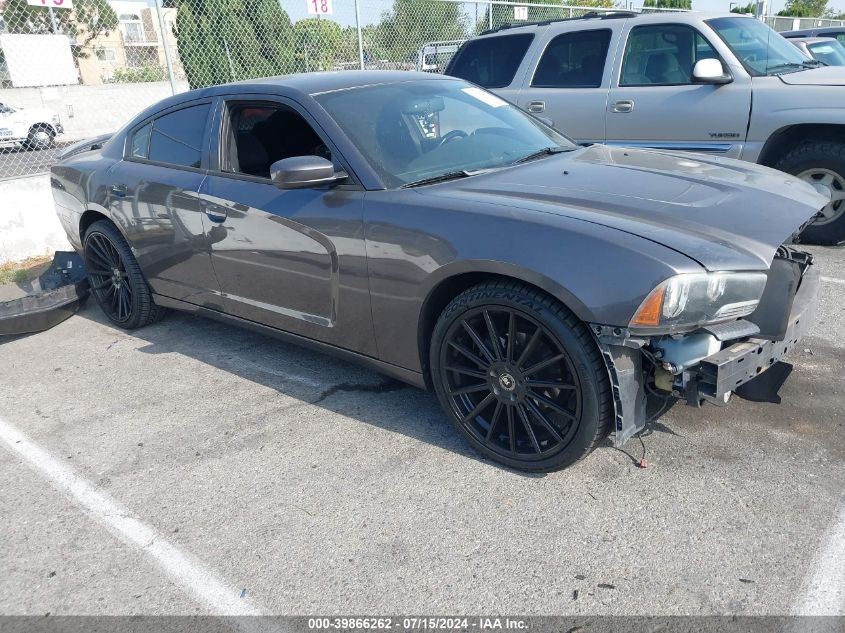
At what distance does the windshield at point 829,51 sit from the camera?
7754 mm

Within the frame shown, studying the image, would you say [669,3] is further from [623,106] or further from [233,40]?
Result: [623,106]

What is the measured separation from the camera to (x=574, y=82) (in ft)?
22.2

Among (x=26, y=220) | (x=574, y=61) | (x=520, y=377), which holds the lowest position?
(x=26, y=220)

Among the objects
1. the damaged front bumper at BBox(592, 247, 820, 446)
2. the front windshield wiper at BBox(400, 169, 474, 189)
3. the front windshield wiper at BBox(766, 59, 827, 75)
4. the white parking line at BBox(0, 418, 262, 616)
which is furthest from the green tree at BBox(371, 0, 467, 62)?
the damaged front bumper at BBox(592, 247, 820, 446)

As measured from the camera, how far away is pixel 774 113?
221 inches

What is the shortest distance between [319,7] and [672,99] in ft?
17.5

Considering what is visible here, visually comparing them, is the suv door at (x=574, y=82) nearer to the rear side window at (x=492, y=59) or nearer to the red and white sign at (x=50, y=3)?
the rear side window at (x=492, y=59)

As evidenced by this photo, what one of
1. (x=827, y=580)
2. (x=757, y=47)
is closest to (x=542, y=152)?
(x=827, y=580)

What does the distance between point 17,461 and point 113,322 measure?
6.32 feet

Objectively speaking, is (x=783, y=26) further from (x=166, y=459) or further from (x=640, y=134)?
(x=166, y=459)

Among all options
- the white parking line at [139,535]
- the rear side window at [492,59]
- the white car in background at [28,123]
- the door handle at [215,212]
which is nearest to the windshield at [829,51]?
the rear side window at [492,59]

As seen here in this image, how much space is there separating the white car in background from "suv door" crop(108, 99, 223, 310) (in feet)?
43.0

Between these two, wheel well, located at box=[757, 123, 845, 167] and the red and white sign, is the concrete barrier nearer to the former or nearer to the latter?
the red and white sign

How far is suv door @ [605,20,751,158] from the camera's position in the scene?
585 centimetres
